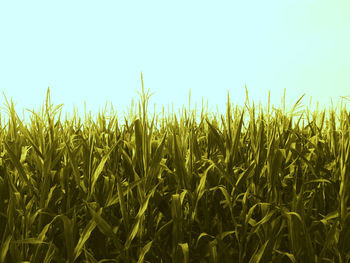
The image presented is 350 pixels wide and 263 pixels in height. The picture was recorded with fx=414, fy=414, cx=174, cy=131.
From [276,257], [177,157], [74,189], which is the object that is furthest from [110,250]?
[276,257]

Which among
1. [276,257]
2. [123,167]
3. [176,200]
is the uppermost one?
[123,167]

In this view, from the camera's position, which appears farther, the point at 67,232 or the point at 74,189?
the point at 74,189

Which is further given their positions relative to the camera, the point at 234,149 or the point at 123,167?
the point at 123,167

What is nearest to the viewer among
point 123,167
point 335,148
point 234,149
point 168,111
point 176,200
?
point 176,200

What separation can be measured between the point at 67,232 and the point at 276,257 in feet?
2.86

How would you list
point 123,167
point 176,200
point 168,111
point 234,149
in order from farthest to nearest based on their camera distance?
1. point 168,111
2. point 123,167
3. point 234,149
4. point 176,200

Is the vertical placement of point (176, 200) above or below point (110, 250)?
above

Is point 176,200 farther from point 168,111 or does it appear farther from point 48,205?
point 168,111

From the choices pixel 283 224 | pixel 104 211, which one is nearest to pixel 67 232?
pixel 104 211

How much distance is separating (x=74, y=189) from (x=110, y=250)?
333 mm

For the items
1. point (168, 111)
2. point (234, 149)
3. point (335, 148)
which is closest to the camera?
point (234, 149)

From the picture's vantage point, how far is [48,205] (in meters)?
1.86

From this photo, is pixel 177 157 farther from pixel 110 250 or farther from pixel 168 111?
pixel 168 111

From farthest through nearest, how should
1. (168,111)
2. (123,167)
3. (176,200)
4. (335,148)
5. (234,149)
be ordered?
(168,111) < (335,148) < (123,167) < (234,149) < (176,200)
